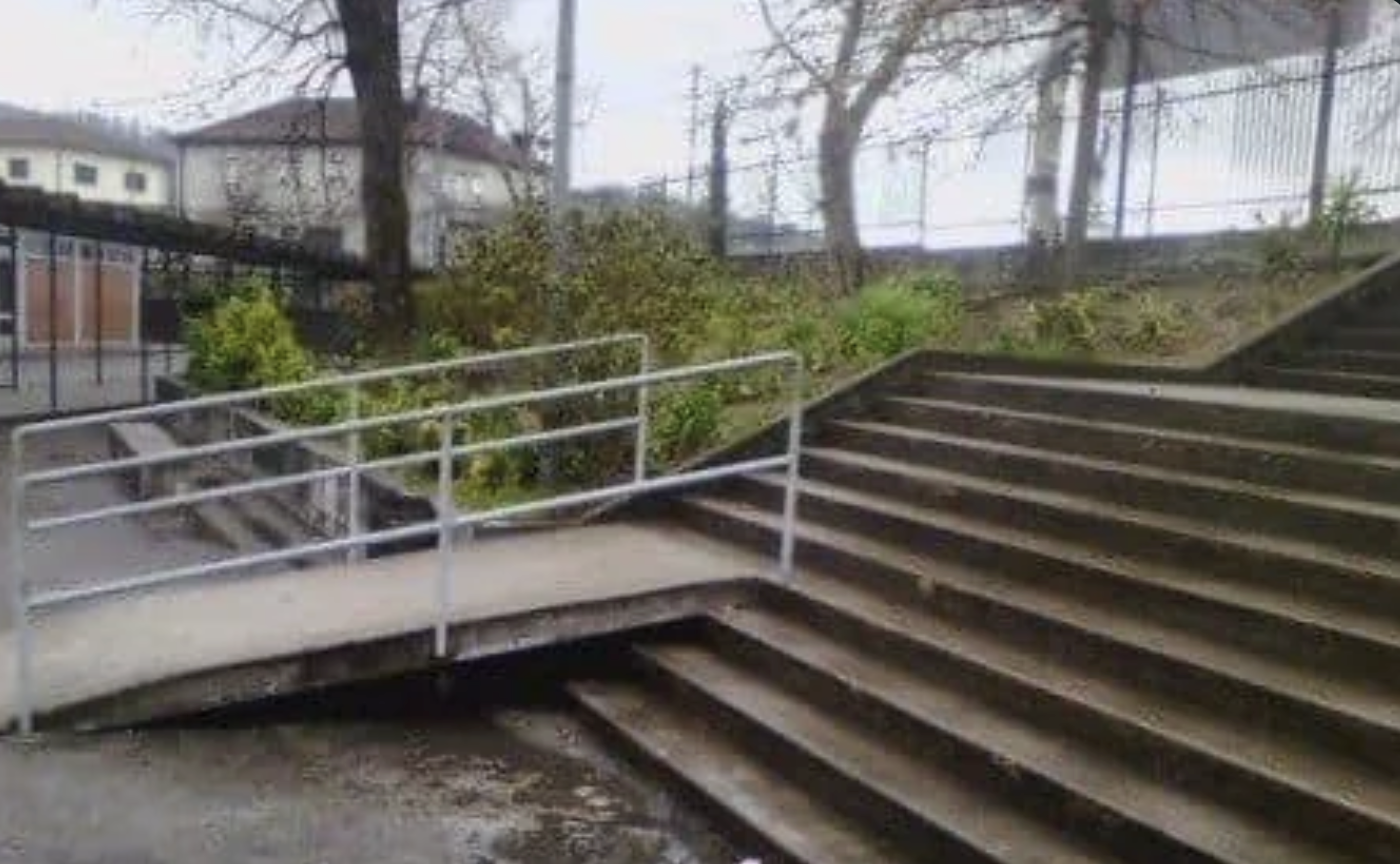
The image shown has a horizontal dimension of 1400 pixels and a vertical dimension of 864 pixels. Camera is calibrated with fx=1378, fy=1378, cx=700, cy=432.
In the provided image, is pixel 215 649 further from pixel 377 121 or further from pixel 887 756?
pixel 377 121

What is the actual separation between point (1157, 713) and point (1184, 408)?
8.33 feet

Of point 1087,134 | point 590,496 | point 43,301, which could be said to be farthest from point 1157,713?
point 43,301

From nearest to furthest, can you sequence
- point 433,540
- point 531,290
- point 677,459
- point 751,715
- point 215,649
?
point 751,715 < point 215,649 < point 433,540 < point 677,459 < point 531,290

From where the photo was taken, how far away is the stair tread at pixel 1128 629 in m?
4.05

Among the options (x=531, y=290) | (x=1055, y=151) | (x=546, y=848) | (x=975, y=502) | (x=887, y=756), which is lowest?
(x=546, y=848)

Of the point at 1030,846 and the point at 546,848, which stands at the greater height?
the point at 1030,846

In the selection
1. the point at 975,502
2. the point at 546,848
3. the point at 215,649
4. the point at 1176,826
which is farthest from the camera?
the point at 975,502

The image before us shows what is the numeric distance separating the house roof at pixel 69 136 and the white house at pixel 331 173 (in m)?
7.04

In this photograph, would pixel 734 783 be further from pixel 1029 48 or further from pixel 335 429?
pixel 1029 48

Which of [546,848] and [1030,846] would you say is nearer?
[1030,846]

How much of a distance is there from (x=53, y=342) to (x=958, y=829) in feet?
57.5

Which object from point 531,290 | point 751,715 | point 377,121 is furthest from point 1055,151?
point 751,715

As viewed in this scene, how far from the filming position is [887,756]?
4.72 m

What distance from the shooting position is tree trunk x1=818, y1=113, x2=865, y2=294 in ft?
58.0
